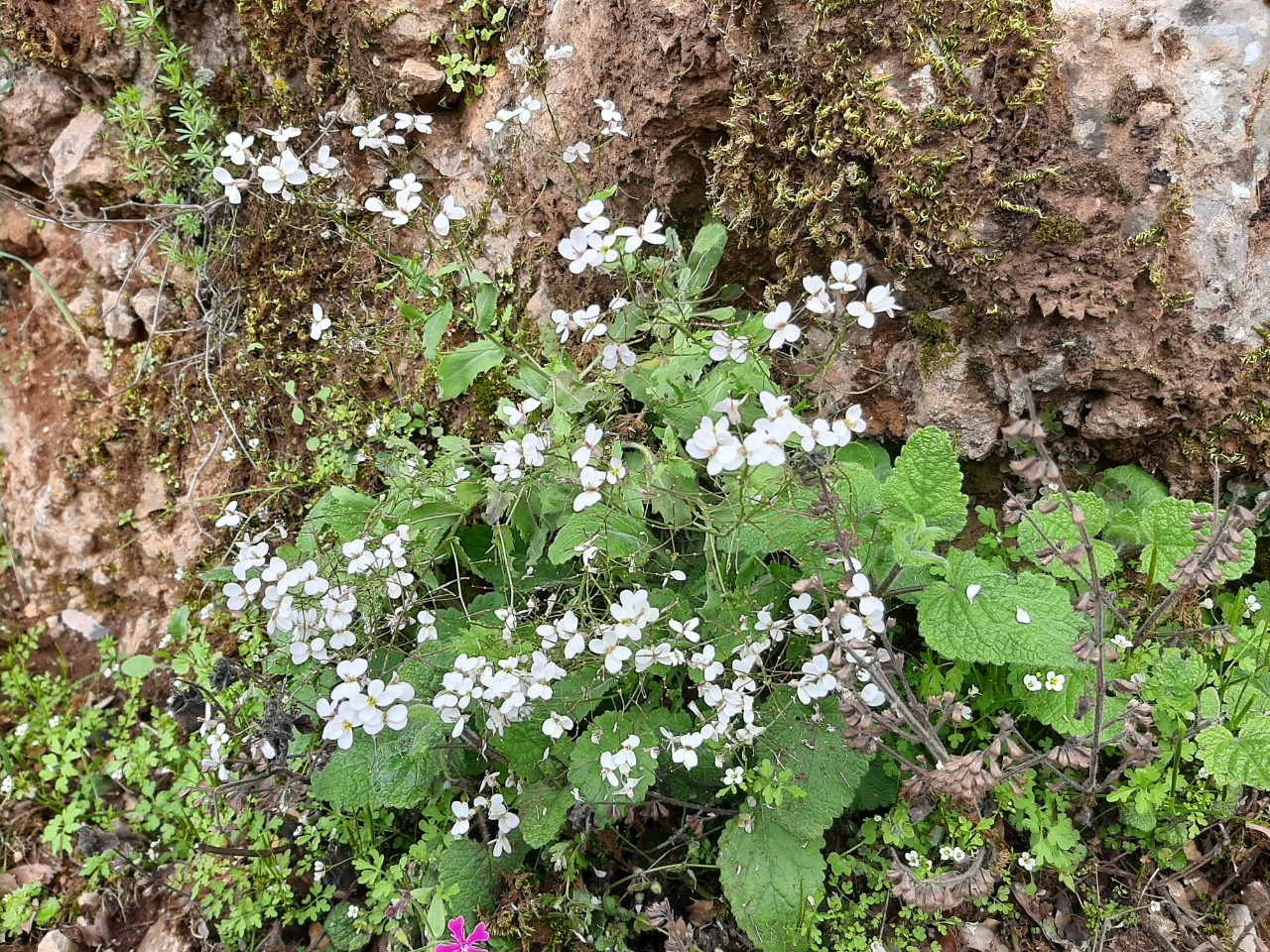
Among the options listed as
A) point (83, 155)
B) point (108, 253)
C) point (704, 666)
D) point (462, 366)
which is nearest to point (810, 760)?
point (704, 666)

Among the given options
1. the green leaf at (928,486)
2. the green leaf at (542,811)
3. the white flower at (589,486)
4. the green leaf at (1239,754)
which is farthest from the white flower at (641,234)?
the green leaf at (1239,754)

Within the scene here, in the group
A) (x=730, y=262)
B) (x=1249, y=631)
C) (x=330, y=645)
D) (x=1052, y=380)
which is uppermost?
(x=730, y=262)

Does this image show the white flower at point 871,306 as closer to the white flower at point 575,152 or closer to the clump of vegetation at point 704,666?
the clump of vegetation at point 704,666

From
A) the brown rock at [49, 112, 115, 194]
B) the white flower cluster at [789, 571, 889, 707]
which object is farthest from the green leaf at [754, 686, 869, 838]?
the brown rock at [49, 112, 115, 194]

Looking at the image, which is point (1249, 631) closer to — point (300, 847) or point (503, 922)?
point (503, 922)

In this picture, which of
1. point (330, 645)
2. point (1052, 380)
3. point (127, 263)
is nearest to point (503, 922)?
point (330, 645)

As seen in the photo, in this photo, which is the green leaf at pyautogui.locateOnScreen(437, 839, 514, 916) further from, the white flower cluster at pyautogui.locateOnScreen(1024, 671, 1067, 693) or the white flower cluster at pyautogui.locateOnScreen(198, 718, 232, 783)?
the white flower cluster at pyautogui.locateOnScreen(1024, 671, 1067, 693)

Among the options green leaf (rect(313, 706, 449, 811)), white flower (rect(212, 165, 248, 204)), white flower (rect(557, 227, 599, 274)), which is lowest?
green leaf (rect(313, 706, 449, 811))
